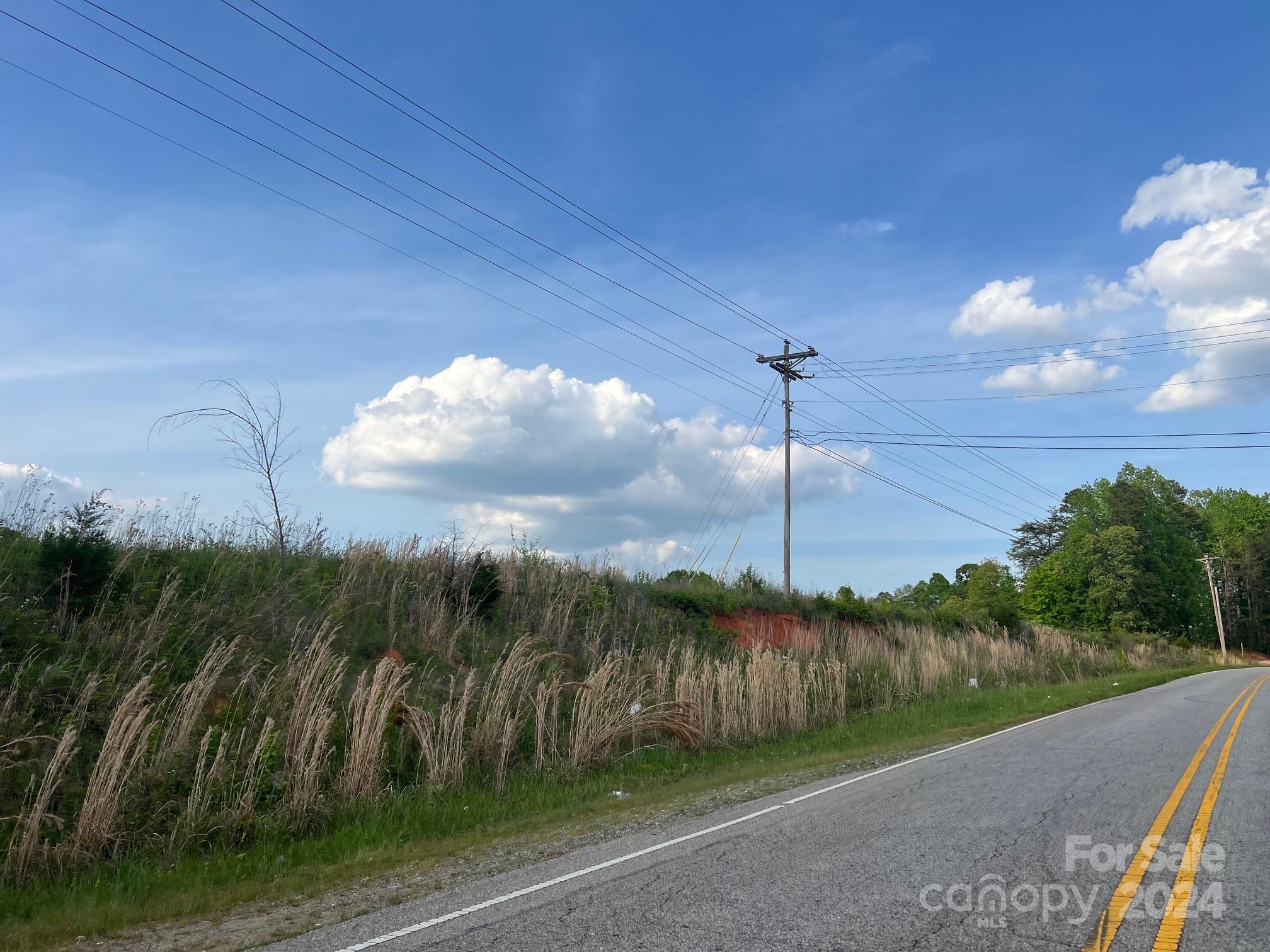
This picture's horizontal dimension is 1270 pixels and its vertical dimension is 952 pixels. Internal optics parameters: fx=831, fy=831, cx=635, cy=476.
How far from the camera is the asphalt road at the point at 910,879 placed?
16.9 feet

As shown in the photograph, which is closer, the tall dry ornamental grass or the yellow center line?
the yellow center line

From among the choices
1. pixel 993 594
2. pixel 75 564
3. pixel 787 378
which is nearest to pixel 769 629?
pixel 787 378

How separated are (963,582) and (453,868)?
118538 millimetres

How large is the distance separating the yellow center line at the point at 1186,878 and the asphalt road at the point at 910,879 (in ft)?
0.07

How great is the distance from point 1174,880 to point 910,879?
1.83m

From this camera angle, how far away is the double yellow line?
4910mm

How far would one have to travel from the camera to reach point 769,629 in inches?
1168

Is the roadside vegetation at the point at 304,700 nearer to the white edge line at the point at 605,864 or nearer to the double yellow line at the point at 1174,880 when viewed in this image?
the white edge line at the point at 605,864

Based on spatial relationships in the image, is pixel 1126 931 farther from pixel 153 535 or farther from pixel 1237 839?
pixel 153 535

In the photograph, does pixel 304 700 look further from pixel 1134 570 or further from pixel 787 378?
pixel 1134 570

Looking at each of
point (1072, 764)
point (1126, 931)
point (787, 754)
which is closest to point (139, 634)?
point (787, 754)

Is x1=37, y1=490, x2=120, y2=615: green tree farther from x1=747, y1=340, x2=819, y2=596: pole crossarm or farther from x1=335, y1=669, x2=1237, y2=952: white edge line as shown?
x1=747, y1=340, x2=819, y2=596: pole crossarm

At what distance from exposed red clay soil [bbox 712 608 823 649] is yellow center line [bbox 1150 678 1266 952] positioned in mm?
16619

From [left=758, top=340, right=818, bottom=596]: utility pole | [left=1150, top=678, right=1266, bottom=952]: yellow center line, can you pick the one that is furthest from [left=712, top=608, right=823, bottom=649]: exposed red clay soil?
[left=1150, top=678, right=1266, bottom=952]: yellow center line
